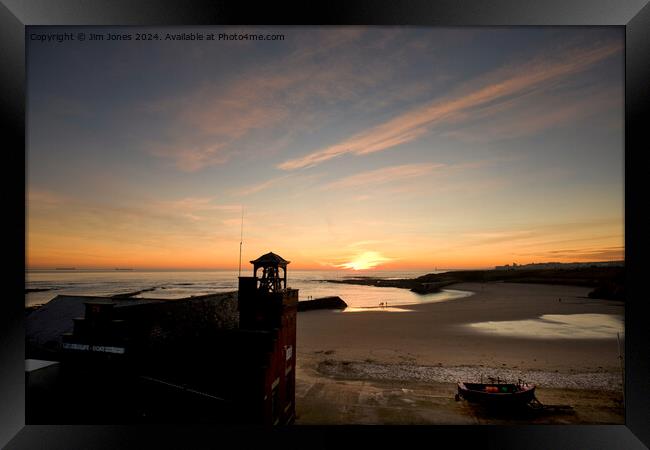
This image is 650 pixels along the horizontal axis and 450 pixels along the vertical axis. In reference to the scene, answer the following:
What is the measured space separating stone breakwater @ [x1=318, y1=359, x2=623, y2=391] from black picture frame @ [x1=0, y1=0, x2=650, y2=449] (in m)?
14.3

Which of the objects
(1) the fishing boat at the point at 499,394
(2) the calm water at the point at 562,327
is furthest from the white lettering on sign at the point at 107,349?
(2) the calm water at the point at 562,327

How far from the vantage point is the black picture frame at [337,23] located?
23.6ft

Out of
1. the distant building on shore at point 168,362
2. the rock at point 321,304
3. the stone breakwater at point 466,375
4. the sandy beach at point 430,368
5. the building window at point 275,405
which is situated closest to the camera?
the distant building on shore at point 168,362

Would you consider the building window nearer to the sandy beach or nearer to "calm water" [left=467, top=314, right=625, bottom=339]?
the sandy beach

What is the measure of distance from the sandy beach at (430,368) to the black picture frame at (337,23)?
8658 millimetres

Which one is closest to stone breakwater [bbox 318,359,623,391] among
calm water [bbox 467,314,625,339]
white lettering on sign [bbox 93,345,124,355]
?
calm water [bbox 467,314,625,339]

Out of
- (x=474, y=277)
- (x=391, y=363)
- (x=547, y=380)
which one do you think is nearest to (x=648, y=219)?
(x=547, y=380)

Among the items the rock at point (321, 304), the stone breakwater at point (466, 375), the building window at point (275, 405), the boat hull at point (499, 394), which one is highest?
the building window at point (275, 405)

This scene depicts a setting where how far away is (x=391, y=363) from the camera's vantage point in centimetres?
2464

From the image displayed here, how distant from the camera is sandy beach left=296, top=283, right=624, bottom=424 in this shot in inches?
638

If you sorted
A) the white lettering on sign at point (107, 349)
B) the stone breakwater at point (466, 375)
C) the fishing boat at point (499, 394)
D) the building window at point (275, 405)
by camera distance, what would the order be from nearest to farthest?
the white lettering on sign at point (107, 349)
the building window at point (275, 405)
the fishing boat at point (499, 394)
the stone breakwater at point (466, 375)

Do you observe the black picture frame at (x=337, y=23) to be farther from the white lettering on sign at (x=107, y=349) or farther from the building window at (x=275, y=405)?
the building window at (x=275, y=405)

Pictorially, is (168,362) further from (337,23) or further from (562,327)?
(562,327)

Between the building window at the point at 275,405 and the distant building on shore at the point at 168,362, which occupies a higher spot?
the distant building on shore at the point at 168,362
